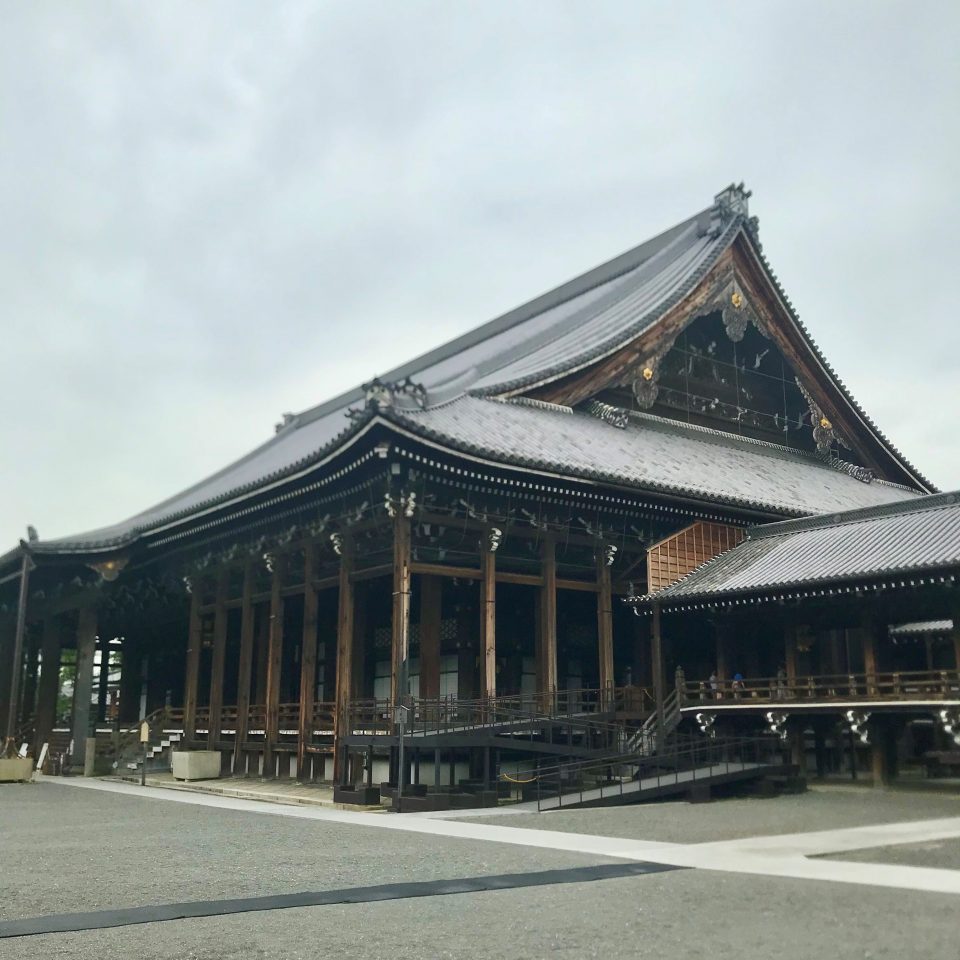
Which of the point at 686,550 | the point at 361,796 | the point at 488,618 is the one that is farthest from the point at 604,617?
the point at 361,796

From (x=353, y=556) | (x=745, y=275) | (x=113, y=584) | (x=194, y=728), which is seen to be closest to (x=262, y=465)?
(x=113, y=584)

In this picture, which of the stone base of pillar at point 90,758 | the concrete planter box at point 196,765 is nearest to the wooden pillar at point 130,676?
the stone base of pillar at point 90,758

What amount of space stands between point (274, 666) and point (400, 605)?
6973 mm

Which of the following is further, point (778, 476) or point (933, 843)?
point (778, 476)

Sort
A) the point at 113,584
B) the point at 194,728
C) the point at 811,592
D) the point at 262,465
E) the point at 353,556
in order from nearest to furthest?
the point at 811,592
the point at 353,556
the point at 194,728
the point at 113,584
the point at 262,465

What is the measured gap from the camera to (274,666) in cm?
2780

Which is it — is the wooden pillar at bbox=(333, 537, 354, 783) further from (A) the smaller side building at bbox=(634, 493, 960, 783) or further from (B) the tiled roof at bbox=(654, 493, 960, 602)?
(B) the tiled roof at bbox=(654, 493, 960, 602)

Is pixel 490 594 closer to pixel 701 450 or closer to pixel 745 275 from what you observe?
pixel 701 450

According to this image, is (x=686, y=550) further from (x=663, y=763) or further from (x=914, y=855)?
(x=914, y=855)

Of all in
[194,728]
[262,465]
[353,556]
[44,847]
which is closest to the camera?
[44,847]

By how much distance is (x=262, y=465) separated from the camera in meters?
40.3

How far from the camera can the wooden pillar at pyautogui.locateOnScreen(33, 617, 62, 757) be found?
116 feet

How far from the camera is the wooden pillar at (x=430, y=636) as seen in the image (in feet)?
80.0

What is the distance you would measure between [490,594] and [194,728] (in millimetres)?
12604
